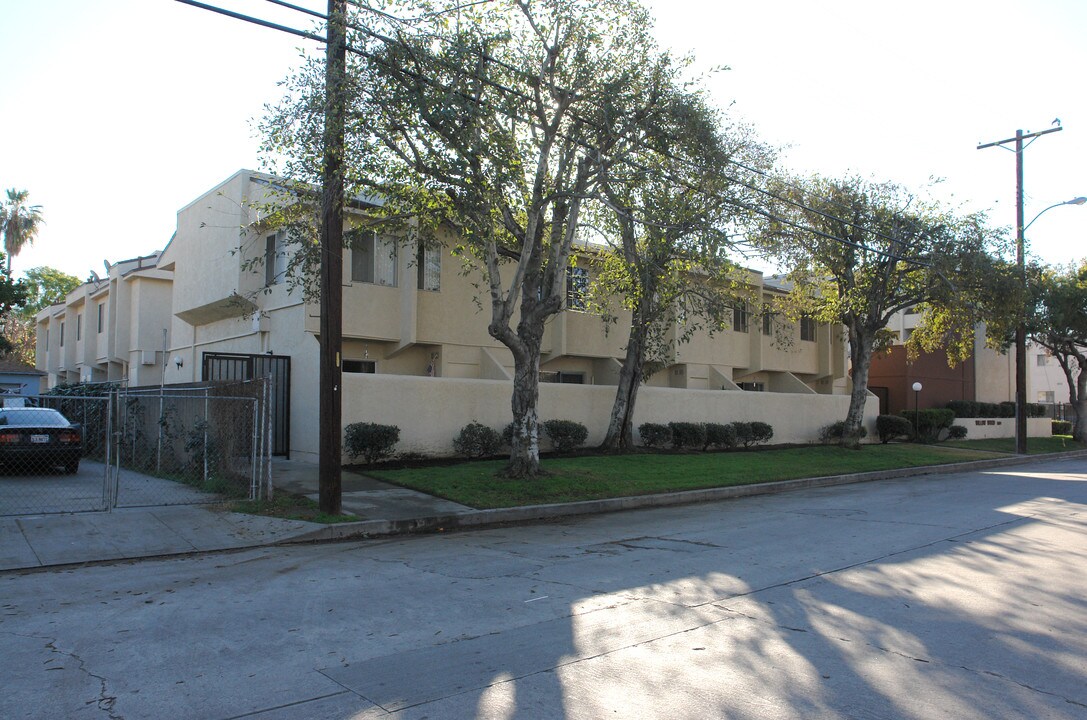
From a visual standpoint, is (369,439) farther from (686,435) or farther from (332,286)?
(686,435)

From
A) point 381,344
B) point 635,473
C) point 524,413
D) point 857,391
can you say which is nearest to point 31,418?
point 381,344

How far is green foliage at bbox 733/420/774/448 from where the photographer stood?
25.7m

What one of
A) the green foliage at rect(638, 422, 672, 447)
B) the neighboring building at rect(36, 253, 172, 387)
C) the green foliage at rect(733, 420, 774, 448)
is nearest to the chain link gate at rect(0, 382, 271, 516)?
the neighboring building at rect(36, 253, 172, 387)

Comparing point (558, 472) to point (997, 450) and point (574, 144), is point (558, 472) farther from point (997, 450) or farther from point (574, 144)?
point (997, 450)

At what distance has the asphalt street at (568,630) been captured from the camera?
185 inches

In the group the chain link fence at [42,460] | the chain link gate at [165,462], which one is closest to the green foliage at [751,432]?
the chain link gate at [165,462]

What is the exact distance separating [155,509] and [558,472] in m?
7.44

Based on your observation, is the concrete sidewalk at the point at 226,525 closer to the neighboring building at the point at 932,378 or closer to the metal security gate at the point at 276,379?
the metal security gate at the point at 276,379

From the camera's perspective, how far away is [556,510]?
44.0ft

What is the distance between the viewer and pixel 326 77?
1173 cm

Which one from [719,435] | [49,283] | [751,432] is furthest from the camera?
[49,283]

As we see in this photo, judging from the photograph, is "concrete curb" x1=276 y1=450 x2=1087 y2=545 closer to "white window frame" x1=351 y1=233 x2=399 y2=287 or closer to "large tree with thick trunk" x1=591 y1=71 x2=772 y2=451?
"large tree with thick trunk" x1=591 y1=71 x2=772 y2=451

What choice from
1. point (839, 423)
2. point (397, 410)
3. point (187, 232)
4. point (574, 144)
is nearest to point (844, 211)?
point (839, 423)

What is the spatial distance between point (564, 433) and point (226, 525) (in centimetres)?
1080
